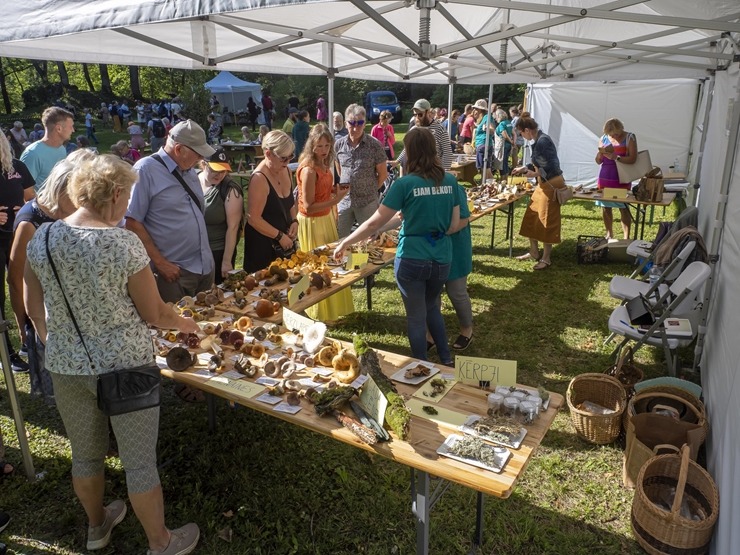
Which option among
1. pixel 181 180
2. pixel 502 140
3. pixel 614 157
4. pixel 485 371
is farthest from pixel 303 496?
pixel 502 140

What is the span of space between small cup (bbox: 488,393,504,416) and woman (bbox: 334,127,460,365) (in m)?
1.31

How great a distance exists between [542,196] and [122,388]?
538 cm

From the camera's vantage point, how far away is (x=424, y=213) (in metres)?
Answer: 3.29

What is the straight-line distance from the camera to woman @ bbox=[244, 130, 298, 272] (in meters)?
3.84

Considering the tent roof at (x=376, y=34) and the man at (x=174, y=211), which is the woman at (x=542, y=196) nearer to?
the tent roof at (x=376, y=34)

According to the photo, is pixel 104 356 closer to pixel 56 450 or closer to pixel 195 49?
pixel 56 450

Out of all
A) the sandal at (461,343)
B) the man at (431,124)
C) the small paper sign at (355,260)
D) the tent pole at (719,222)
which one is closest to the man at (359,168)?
the man at (431,124)

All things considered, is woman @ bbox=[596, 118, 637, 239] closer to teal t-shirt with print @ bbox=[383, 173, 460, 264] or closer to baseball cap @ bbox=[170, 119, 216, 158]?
teal t-shirt with print @ bbox=[383, 173, 460, 264]

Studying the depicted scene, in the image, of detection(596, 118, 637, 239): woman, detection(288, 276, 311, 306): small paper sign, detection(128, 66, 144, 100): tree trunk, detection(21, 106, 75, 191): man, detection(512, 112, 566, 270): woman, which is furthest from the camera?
detection(128, 66, 144, 100): tree trunk

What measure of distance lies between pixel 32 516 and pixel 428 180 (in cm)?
284

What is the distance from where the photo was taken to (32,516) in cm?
285

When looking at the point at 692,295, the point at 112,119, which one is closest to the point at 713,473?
the point at 692,295

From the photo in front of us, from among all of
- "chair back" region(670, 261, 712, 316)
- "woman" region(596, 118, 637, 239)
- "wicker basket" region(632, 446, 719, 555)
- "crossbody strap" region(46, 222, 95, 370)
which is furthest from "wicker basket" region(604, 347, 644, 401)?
"woman" region(596, 118, 637, 239)

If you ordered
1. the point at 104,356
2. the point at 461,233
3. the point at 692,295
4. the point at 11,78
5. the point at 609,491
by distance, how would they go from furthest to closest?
the point at 11,78 → the point at 461,233 → the point at 692,295 → the point at 609,491 → the point at 104,356
